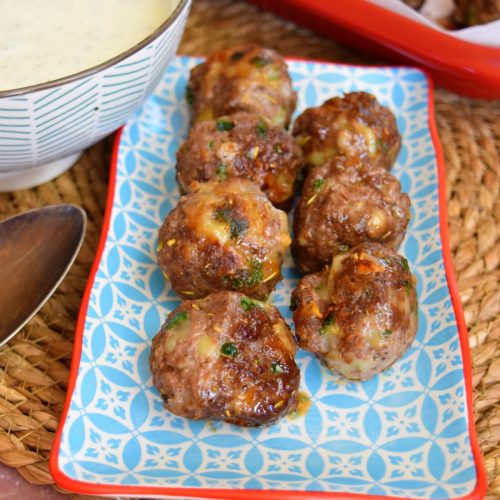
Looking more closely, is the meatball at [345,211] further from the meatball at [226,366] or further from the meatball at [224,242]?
the meatball at [226,366]

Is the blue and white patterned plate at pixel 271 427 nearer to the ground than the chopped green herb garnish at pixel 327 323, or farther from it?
nearer to the ground

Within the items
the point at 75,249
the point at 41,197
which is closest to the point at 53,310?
the point at 75,249

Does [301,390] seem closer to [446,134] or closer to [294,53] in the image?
[446,134]

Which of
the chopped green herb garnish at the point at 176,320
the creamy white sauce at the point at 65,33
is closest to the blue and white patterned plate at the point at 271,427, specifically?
the chopped green herb garnish at the point at 176,320

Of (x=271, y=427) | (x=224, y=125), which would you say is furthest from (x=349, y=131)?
(x=271, y=427)

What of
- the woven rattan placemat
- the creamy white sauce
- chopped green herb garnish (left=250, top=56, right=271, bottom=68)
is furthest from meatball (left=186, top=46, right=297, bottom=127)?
the woven rattan placemat

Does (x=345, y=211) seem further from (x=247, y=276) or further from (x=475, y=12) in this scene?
(x=475, y=12)

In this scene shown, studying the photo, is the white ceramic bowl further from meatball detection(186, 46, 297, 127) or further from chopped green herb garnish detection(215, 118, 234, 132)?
chopped green herb garnish detection(215, 118, 234, 132)
